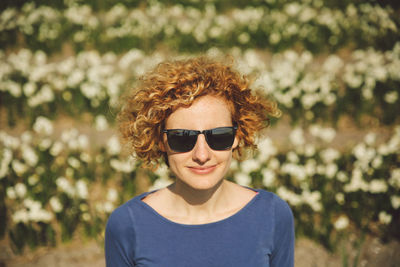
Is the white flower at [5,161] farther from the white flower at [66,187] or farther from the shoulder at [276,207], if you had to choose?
the shoulder at [276,207]

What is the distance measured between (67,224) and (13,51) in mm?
4151

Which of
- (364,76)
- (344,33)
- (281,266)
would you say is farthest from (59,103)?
(344,33)

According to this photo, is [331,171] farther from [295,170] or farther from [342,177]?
[295,170]

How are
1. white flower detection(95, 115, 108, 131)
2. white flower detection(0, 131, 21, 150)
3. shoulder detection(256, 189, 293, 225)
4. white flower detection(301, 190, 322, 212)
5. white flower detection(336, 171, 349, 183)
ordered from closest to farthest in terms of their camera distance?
1. shoulder detection(256, 189, 293, 225)
2. white flower detection(301, 190, 322, 212)
3. white flower detection(336, 171, 349, 183)
4. white flower detection(0, 131, 21, 150)
5. white flower detection(95, 115, 108, 131)

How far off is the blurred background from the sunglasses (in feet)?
1.81

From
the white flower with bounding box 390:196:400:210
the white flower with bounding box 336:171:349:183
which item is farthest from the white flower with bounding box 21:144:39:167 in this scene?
the white flower with bounding box 390:196:400:210

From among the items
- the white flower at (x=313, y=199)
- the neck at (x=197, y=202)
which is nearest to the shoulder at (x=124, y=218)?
the neck at (x=197, y=202)

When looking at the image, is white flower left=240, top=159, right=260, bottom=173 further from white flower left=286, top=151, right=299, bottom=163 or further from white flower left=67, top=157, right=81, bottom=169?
white flower left=67, top=157, right=81, bottom=169

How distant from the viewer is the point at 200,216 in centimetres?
158

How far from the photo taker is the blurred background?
10.4 ft

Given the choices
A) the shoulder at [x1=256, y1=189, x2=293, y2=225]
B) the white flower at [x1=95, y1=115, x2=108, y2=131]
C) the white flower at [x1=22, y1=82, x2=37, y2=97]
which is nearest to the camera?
the shoulder at [x1=256, y1=189, x2=293, y2=225]

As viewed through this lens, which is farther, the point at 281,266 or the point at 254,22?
the point at 254,22

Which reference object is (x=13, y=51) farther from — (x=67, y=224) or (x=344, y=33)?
(x=344, y=33)

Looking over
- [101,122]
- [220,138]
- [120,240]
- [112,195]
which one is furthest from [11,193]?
[220,138]
